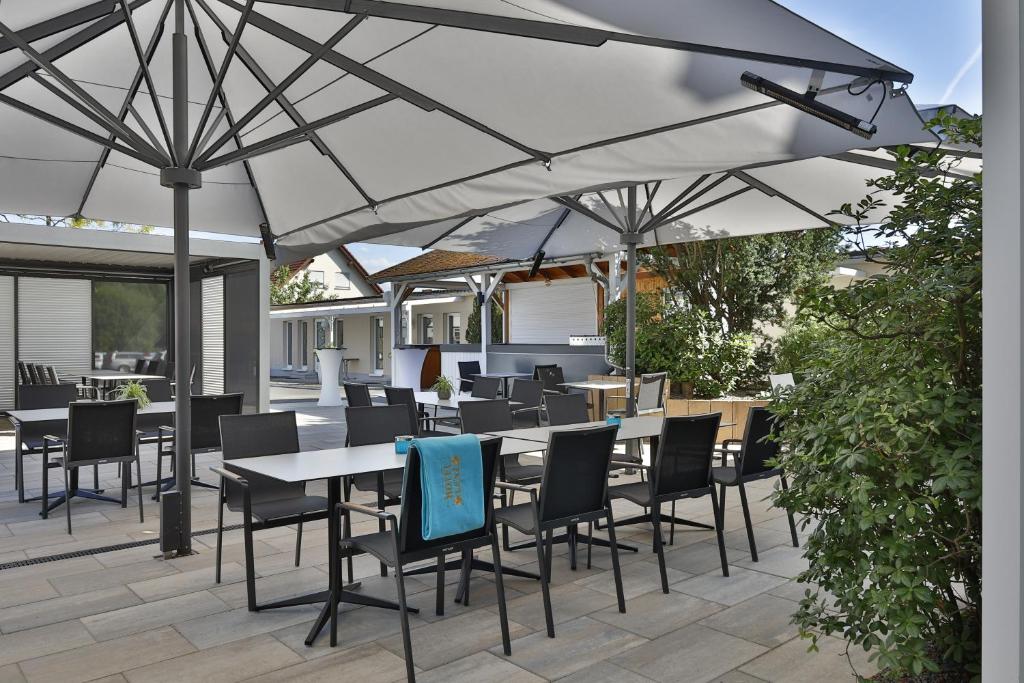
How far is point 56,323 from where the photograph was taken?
12422 millimetres

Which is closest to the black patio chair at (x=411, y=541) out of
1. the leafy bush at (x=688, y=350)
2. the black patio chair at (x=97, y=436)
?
the black patio chair at (x=97, y=436)

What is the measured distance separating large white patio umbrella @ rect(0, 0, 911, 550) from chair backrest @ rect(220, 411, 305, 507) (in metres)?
0.76

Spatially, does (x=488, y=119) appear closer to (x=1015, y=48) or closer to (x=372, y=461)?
(x=372, y=461)

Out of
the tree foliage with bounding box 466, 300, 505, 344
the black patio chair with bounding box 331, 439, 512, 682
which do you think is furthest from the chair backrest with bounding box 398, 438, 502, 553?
the tree foliage with bounding box 466, 300, 505, 344

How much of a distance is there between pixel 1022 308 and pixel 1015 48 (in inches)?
22.5

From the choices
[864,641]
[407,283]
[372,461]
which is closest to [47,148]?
[372,461]

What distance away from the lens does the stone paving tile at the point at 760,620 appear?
141 inches

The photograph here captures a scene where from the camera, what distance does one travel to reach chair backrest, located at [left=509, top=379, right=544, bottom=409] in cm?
785

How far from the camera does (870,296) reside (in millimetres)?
2525

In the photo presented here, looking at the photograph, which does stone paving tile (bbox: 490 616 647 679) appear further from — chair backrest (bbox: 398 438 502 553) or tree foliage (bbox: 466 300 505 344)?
tree foliage (bbox: 466 300 505 344)

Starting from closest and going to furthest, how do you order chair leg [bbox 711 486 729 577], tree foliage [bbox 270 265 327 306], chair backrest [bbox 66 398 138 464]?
chair leg [bbox 711 486 729 577] → chair backrest [bbox 66 398 138 464] → tree foliage [bbox 270 265 327 306]

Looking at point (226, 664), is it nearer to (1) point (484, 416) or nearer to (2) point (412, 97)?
(1) point (484, 416)

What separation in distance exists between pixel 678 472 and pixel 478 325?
15.4m

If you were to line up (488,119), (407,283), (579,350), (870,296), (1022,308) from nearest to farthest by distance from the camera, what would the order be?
1. (1022,308)
2. (870,296)
3. (488,119)
4. (579,350)
5. (407,283)
